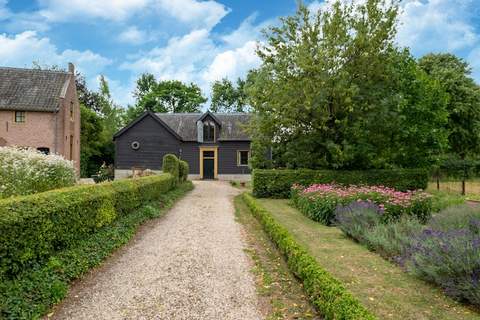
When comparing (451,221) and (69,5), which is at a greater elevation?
(69,5)

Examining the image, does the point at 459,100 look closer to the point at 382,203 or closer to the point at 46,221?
the point at 382,203

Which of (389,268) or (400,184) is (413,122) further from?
(389,268)

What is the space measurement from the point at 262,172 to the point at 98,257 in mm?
11155

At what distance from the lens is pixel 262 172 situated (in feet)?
56.1

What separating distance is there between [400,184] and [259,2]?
11439mm

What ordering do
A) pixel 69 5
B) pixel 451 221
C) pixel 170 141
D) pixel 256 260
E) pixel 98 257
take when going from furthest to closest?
pixel 170 141, pixel 69 5, pixel 451 221, pixel 256 260, pixel 98 257

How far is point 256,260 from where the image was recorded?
23.5 ft

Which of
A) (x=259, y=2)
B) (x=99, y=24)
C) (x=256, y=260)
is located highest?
(x=259, y=2)

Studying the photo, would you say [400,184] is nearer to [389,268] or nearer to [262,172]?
[262,172]

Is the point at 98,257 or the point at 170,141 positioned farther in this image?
the point at 170,141

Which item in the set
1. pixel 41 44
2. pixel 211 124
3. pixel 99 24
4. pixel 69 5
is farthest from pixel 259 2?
pixel 211 124

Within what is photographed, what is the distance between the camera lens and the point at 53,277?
508cm

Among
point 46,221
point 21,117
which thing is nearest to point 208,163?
point 21,117

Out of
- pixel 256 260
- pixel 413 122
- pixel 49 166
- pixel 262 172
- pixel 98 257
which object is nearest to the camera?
pixel 98 257
